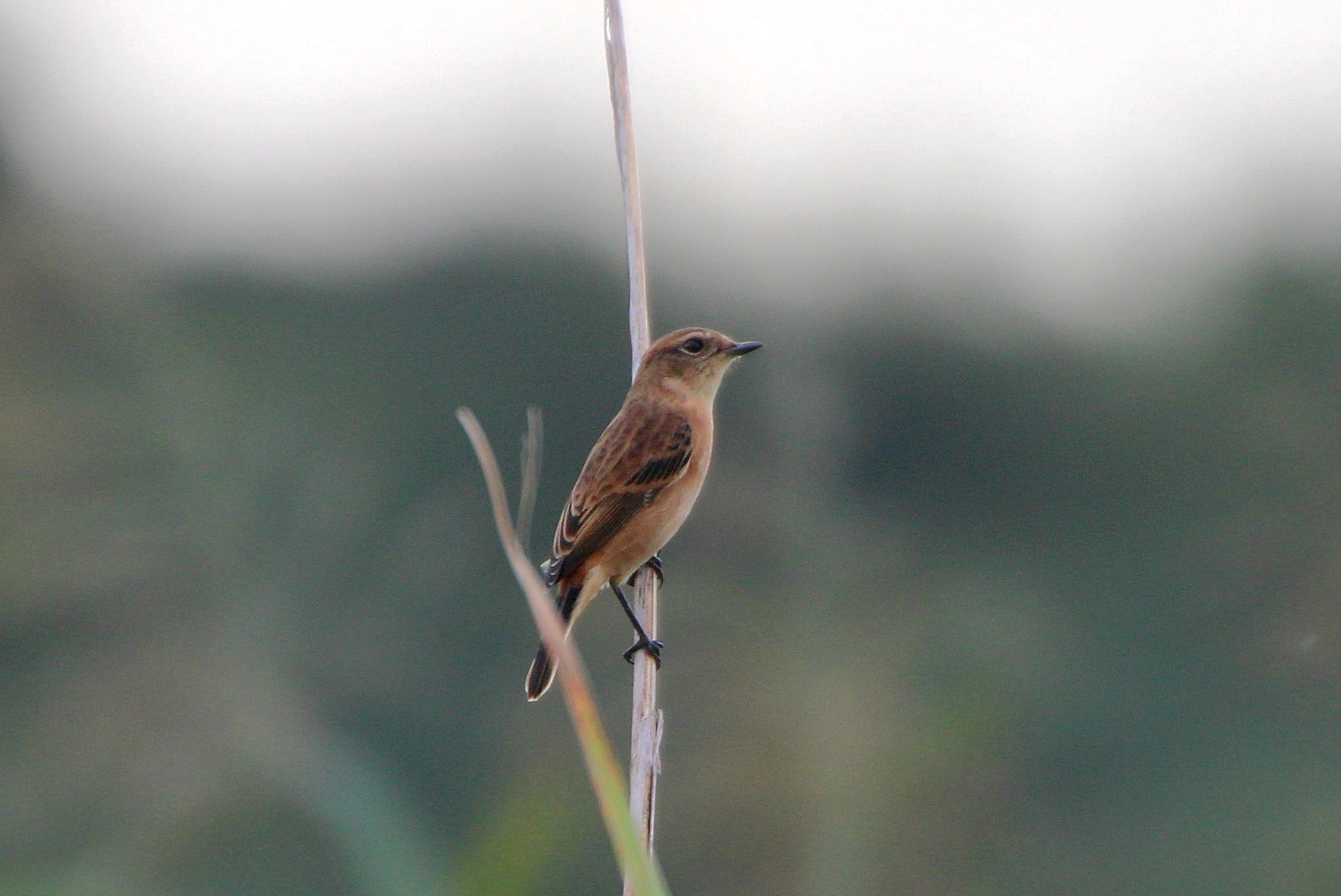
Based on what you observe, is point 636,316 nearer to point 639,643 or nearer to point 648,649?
point 648,649

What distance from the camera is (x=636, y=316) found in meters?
2.97

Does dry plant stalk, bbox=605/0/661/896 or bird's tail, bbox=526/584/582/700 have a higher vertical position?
dry plant stalk, bbox=605/0/661/896

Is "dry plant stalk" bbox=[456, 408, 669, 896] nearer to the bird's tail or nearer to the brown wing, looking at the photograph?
the bird's tail

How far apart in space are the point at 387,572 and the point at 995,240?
1040 cm

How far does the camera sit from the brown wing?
149 inches

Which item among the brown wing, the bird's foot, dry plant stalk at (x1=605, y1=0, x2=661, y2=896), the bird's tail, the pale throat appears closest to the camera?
dry plant stalk at (x1=605, y1=0, x2=661, y2=896)

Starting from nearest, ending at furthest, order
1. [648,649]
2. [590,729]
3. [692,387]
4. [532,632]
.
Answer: [590,729]
[648,649]
[692,387]
[532,632]

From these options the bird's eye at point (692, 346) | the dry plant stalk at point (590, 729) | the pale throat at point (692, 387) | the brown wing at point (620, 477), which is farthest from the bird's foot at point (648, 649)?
the dry plant stalk at point (590, 729)

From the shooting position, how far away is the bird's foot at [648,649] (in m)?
2.63

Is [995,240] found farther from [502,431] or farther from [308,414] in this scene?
[308,414]

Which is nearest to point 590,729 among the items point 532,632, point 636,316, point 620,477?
point 636,316

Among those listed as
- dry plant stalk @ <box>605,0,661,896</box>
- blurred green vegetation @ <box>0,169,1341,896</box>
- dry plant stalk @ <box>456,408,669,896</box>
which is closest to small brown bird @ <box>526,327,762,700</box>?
dry plant stalk @ <box>605,0,661,896</box>

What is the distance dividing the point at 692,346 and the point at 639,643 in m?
1.06

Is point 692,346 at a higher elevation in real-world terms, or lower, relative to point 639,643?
higher
